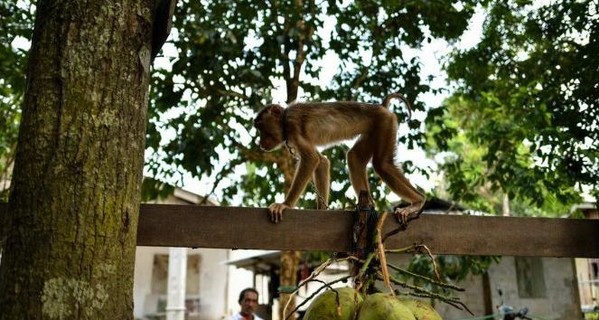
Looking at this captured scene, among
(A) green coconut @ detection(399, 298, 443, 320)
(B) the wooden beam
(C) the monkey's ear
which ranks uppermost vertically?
(C) the monkey's ear

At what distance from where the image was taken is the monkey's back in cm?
425

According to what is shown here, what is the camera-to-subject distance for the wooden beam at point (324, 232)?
2.07m

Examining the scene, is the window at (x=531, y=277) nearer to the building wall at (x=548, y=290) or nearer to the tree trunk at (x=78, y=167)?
Result: the building wall at (x=548, y=290)

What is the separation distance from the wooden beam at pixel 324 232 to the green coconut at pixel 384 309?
2.93 feet

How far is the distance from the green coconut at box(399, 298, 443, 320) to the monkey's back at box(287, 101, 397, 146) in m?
3.03

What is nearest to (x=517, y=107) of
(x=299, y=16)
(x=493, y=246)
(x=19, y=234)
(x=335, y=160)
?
(x=335, y=160)

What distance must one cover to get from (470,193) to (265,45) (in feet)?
11.5

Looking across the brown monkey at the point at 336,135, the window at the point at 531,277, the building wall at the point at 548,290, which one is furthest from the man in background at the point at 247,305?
the window at the point at 531,277

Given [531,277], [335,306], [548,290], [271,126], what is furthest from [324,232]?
[548,290]

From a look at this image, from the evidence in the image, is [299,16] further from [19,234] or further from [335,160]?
[19,234]

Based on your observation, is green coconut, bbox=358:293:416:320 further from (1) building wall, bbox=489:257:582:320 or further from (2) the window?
(2) the window

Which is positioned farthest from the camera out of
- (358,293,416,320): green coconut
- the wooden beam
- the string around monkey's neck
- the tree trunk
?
the string around monkey's neck

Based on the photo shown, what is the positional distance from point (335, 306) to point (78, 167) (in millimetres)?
921

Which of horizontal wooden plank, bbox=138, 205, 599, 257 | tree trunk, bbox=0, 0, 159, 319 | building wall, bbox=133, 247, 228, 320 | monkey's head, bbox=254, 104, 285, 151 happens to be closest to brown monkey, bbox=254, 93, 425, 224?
monkey's head, bbox=254, 104, 285, 151
